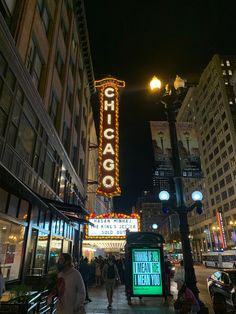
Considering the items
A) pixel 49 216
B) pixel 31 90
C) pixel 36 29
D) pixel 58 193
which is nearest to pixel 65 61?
pixel 36 29

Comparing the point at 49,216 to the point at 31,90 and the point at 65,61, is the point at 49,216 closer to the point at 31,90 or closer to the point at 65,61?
the point at 31,90

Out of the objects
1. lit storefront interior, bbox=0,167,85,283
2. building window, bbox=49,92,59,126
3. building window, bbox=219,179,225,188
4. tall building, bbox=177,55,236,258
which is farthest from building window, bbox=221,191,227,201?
lit storefront interior, bbox=0,167,85,283

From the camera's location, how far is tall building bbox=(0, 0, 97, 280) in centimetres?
980

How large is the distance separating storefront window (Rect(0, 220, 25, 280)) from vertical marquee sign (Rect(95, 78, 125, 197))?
1289 centimetres

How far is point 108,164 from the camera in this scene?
24.4m

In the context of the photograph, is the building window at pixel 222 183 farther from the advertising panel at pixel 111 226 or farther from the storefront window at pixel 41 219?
the storefront window at pixel 41 219

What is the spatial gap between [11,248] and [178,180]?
737cm

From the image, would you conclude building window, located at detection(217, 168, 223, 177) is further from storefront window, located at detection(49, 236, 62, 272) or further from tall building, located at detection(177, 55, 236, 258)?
storefront window, located at detection(49, 236, 62, 272)

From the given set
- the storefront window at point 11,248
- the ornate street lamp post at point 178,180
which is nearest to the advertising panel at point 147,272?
the ornate street lamp post at point 178,180

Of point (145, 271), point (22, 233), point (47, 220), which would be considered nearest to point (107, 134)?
point (47, 220)

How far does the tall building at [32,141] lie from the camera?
9805 mm

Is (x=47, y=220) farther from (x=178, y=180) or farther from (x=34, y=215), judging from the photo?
(x=178, y=180)

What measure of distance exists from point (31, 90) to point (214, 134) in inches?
3198

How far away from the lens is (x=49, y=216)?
46.7 ft
